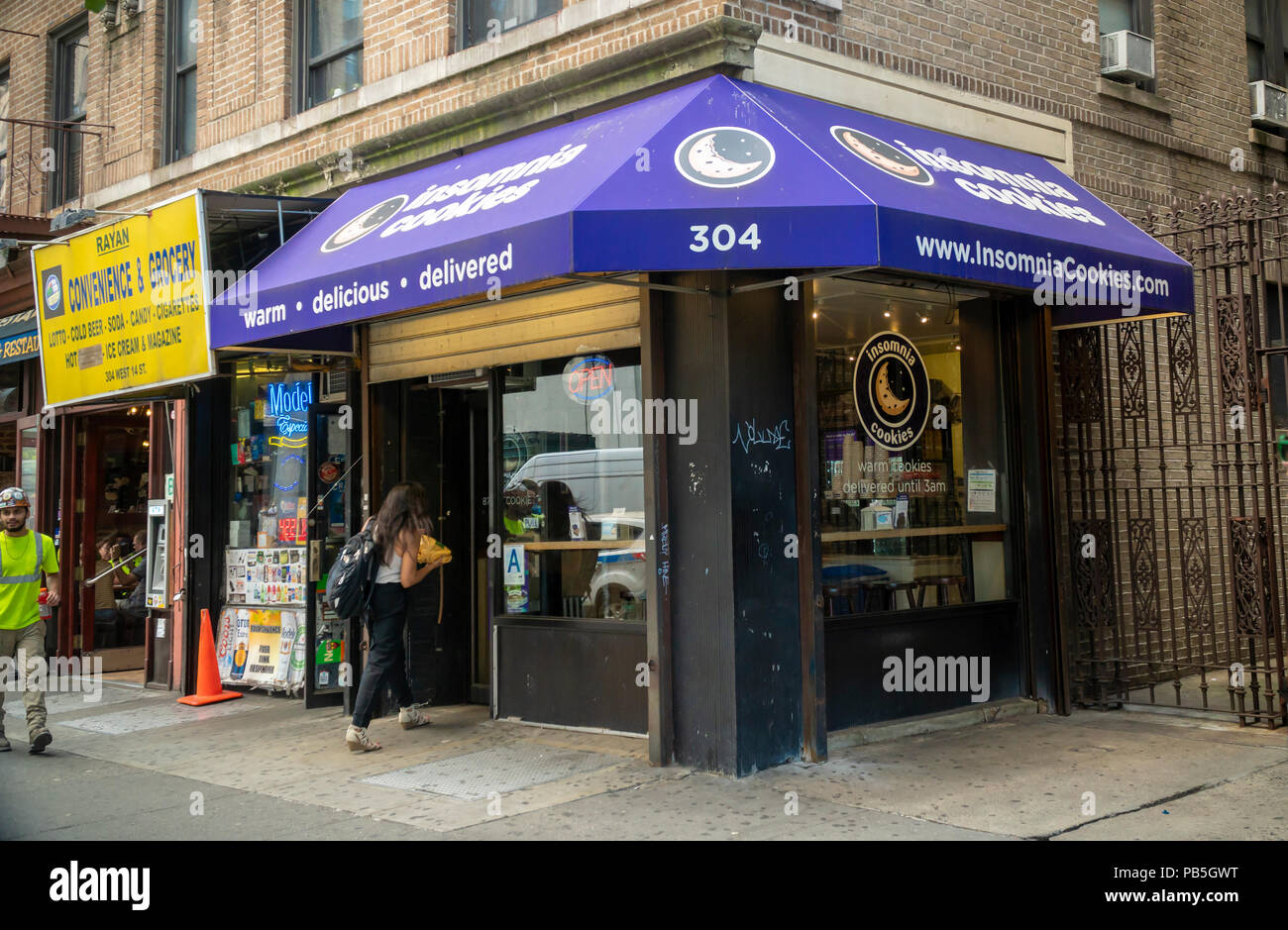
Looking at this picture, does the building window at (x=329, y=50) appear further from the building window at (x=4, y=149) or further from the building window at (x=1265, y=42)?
the building window at (x=1265, y=42)

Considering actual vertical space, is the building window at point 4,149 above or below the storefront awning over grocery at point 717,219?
above

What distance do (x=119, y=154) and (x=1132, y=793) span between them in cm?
1184

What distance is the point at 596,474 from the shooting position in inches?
316

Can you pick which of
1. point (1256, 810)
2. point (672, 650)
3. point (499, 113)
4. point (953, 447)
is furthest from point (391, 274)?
point (1256, 810)

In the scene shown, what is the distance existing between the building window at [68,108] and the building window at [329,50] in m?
4.60

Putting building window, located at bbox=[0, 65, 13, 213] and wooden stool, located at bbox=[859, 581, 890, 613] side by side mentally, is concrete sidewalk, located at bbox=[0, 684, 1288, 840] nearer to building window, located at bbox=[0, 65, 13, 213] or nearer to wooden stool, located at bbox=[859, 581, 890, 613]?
wooden stool, located at bbox=[859, 581, 890, 613]

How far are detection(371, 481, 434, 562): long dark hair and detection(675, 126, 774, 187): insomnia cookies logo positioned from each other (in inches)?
128

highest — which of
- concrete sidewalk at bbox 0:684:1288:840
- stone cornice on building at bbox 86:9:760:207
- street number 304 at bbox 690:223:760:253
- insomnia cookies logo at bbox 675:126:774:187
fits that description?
stone cornice on building at bbox 86:9:760:207

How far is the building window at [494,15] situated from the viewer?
8539 mm

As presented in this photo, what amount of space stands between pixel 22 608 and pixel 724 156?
6109mm

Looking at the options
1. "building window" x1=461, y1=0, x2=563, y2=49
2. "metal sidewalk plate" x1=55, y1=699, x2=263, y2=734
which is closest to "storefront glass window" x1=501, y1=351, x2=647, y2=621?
"building window" x1=461, y1=0, x2=563, y2=49

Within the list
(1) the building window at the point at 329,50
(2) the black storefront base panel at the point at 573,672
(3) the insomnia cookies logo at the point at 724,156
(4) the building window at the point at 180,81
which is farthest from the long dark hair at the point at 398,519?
(4) the building window at the point at 180,81

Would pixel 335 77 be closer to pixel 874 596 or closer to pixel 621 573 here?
pixel 621 573

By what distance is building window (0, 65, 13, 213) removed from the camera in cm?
1427
